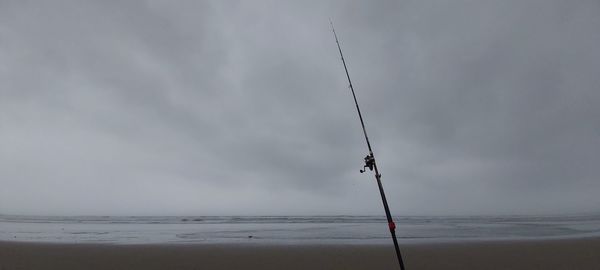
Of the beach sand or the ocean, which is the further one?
the ocean

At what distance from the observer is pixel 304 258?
11.9 m

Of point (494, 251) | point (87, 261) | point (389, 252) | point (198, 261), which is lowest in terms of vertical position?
point (494, 251)

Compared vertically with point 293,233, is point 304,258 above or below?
above

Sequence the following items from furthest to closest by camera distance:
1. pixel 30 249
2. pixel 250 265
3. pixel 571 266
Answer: pixel 30 249, pixel 250 265, pixel 571 266

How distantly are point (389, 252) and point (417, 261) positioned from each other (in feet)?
5.75

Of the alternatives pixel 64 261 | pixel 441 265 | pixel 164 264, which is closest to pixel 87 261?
pixel 64 261

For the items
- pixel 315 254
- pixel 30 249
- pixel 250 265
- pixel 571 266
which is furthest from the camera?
pixel 30 249

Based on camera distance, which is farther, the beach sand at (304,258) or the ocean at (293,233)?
the ocean at (293,233)

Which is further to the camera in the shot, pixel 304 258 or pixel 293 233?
pixel 293 233

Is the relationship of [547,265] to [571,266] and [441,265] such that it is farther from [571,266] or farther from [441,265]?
[441,265]

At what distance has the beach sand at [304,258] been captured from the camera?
409 inches

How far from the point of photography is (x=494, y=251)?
13180 millimetres

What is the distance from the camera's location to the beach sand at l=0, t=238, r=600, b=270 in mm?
10398

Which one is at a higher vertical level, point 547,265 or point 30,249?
point 30,249
